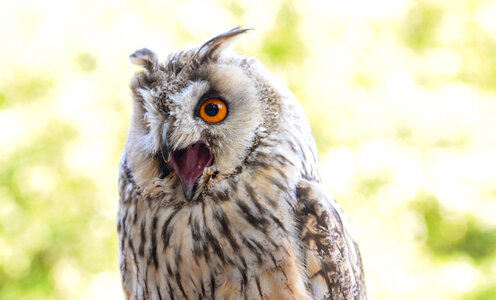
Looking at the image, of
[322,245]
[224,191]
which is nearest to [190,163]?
[224,191]

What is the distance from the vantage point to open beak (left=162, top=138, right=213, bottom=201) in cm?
134

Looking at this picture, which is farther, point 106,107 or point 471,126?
point 471,126

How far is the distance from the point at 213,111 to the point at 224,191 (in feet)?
0.69

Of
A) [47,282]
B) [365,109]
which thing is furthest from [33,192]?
[365,109]

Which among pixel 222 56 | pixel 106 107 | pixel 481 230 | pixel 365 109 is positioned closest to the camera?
pixel 222 56

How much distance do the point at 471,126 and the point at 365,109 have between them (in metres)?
0.96

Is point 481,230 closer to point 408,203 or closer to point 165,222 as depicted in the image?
point 408,203

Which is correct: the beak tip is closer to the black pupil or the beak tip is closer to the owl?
the owl

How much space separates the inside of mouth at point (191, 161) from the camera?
1351 mm

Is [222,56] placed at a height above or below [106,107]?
below

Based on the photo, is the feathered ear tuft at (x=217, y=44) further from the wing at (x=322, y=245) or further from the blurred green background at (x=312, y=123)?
the blurred green background at (x=312, y=123)

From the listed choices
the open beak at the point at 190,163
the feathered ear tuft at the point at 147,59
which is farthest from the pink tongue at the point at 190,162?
the feathered ear tuft at the point at 147,59

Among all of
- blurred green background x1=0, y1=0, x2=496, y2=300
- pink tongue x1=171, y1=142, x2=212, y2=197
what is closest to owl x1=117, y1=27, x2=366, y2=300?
pink tongue x1=171, y1=142, x2=212, y2=197

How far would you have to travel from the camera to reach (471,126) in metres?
4.57
